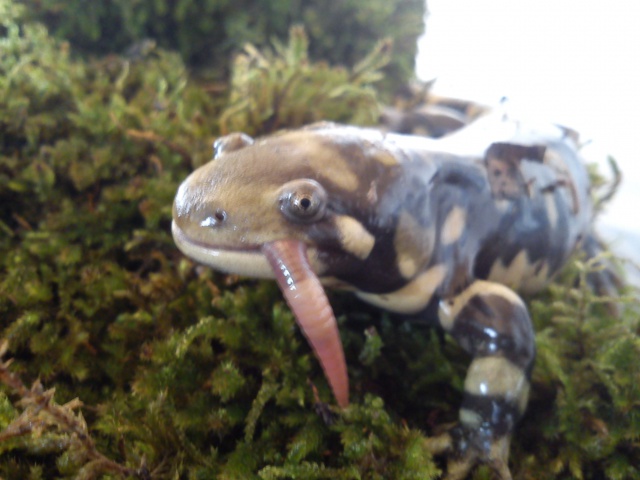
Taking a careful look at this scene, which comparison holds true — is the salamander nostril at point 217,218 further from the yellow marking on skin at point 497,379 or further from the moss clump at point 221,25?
the moss clump at point 221,25

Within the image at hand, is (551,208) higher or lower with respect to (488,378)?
higher

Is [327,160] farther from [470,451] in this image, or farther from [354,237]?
Answer: [470,451]

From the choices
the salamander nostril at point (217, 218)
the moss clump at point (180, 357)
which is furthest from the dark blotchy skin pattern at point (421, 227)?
the moss clump at point (180, 357)

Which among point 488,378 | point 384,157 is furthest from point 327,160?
point 488,378

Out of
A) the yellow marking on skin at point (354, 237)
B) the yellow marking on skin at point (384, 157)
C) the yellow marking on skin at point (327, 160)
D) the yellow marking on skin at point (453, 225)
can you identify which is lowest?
the yellow marking on skin at point (453, 225)

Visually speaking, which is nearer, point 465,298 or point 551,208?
point 465,298
